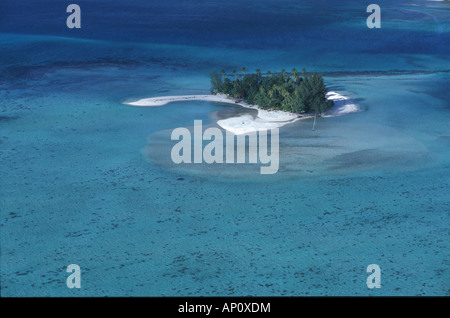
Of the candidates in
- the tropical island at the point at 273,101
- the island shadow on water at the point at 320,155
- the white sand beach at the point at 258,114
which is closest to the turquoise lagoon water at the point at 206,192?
the island shadow on water at the point at 320,155

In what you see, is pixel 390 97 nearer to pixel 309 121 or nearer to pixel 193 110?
pixel 309 121

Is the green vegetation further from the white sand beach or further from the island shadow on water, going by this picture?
the island shadow on water

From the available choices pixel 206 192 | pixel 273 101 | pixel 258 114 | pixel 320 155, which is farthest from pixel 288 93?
pixel 206 192

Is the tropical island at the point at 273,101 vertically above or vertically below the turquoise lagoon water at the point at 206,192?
A: above
